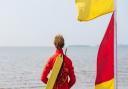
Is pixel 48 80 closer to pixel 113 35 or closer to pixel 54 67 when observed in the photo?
pixel 54 67

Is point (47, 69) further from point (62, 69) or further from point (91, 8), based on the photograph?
point (91, 8)

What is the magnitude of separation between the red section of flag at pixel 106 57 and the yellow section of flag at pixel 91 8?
0.19m

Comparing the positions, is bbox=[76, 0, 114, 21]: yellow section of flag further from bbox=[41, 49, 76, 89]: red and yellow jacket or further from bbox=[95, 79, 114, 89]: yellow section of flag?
bbox=[95, 79, 114, 89]: yellow section of flag

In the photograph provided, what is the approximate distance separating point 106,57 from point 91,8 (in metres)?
0.67

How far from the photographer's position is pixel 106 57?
6738 mm

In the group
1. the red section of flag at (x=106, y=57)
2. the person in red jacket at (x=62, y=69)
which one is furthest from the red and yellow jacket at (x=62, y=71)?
the red section of flag at (x=106, y=57)

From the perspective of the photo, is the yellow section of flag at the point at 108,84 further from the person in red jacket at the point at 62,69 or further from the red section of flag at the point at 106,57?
the person in red jacket at the point at 62,69

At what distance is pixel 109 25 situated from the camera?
6.79 metres

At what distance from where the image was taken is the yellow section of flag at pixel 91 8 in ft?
21.8

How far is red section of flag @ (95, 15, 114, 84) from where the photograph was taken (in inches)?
265

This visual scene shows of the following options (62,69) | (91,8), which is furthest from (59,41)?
(91,8)

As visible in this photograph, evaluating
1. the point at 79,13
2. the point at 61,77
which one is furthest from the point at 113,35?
the point at 61,77

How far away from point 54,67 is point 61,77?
40 centimetres

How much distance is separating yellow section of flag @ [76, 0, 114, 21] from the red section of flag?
0.19m
